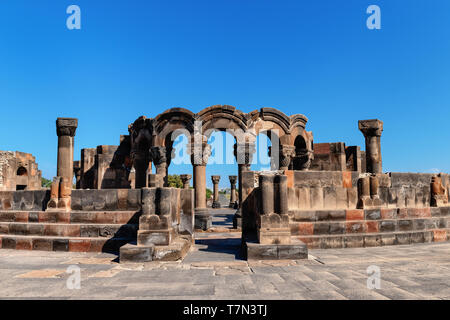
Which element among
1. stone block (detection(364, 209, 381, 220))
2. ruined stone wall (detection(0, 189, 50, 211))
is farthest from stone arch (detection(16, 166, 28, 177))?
stone block (detection(364, 209, 381, 220))

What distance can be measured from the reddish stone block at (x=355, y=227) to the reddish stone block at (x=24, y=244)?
A: 6693 millimetres

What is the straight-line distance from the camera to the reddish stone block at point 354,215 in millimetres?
6371

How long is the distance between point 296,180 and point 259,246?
2057mm

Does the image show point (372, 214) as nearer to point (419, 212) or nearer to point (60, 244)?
point (419, 212)

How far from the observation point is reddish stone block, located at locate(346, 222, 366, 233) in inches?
248

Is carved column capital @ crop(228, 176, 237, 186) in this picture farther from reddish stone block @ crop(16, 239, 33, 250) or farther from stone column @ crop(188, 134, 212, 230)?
reddish stone block @ crop(16, 239, 33, 250)

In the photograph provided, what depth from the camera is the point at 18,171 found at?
71.6ft

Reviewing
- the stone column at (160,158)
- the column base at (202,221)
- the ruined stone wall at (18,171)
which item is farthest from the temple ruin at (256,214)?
the ruined stone wall at (18,171)

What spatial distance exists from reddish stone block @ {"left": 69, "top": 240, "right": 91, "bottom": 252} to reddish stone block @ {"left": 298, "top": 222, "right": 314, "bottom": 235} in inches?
168

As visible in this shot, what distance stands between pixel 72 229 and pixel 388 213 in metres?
6.87

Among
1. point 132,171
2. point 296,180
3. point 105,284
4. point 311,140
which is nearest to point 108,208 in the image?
point 105,284

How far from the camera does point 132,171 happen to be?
14.2 metres

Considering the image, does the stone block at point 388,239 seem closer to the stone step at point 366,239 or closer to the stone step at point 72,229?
the stone step at point 366,239
